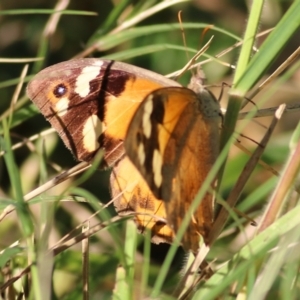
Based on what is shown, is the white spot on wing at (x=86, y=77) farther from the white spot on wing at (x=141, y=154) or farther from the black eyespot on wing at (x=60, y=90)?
the white spot on wing at (x=141, y=154)

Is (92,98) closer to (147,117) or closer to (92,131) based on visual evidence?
(92,131)

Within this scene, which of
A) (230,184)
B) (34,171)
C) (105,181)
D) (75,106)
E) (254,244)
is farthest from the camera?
(105,181)

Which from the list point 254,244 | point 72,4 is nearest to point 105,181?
point 72,4

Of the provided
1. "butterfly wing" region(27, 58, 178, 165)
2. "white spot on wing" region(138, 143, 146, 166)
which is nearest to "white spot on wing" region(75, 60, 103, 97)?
"butterfly wing" region(27, 58, 178, 165)

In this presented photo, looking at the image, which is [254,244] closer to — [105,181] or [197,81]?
[197,81]

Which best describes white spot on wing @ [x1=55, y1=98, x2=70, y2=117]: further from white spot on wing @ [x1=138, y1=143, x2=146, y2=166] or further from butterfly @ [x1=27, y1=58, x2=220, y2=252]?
white spot on wing @ [x1=138, y1=143, x2=146, y2=166]

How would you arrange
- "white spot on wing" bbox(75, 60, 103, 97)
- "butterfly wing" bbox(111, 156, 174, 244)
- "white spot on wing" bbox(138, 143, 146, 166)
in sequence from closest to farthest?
"white spot on wing" bbox(138, 143, 146, 166)
"butterfly wing" bbox(111, 156, 174, 244)
"white spot on wing" bbox(75, 60, 103, 97)
